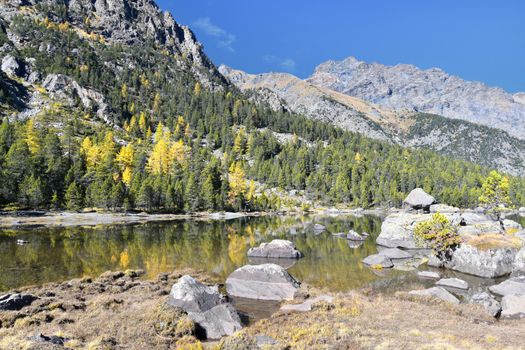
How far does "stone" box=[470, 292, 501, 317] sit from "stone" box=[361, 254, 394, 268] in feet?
44.5

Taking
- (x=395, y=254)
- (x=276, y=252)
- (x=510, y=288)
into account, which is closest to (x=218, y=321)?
(x=276, y=252)

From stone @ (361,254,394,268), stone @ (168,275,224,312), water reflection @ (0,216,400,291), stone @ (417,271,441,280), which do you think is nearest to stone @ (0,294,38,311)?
water reflection @ (0,216,400,291)

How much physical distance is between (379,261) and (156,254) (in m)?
30.0

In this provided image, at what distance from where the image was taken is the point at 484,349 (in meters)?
18.4

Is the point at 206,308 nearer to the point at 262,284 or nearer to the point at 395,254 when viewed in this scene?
the point at 262,284

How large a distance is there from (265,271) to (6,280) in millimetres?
24783

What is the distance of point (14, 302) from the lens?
2447 cm

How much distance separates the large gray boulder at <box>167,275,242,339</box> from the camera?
73.4 feet

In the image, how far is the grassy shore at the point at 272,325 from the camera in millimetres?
19109

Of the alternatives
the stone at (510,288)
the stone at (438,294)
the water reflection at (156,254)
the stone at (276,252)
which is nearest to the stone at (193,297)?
the water reflection at (156,254)

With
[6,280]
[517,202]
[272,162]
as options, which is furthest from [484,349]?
[517,202]

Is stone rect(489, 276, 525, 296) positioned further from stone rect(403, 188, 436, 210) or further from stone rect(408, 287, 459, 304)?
stone rect(403, 188, 436, 210)

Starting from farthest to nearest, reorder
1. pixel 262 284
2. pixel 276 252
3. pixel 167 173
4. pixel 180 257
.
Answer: pixel 167 173 < pixel 276 252 < pixel 180 257 < pixel 262 284

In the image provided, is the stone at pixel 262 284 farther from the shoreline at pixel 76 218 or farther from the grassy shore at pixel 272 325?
the shoreline at pixel 76 218
